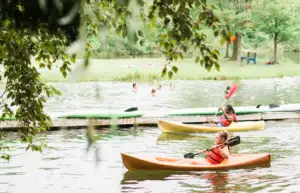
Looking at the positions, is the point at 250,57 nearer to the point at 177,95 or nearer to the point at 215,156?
the point at 177,95

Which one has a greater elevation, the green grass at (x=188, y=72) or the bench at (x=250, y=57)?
the bench at (x=250, y=57)

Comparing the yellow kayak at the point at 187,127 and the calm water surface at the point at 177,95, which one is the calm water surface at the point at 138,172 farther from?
the calm water surface at the point at 177,95

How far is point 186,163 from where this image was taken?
15.3 m

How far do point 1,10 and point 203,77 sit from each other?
127ft

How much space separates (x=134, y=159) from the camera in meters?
15.3

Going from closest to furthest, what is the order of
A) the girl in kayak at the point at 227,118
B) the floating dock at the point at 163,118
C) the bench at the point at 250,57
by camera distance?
the girl in kayak at the point at 227,118 → the floating dock at the point at 163,118 → the bench at the point at 250,57

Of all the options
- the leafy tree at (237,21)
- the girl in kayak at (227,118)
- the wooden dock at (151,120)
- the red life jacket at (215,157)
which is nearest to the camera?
the red life jacket at (215,157)

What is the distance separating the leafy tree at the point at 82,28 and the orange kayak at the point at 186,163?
21.4 feet

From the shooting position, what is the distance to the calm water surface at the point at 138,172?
14062mm

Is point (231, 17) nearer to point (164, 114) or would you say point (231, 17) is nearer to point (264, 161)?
point (164, 114)

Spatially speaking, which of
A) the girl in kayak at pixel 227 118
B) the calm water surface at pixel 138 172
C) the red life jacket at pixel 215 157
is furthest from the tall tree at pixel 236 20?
the red life jacket at pixel 215 157

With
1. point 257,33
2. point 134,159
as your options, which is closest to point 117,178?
point 134,159

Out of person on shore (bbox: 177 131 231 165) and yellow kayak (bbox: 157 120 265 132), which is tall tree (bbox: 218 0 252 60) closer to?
yellow kayak (bbox: 157 120 265 132)

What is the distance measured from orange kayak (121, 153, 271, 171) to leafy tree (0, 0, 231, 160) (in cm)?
652
